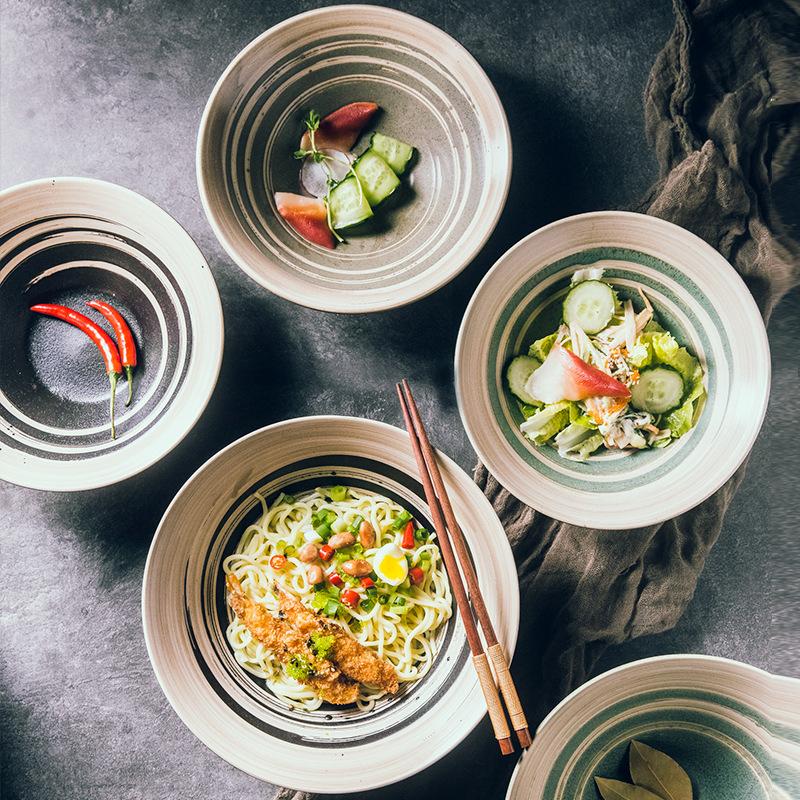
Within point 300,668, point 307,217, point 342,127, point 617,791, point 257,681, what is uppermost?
point 342,127

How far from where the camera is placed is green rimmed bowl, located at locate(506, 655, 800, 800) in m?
2.21

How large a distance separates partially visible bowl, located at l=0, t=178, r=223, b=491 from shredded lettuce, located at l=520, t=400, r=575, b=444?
106cm

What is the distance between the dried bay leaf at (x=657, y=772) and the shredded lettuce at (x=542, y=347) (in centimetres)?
134

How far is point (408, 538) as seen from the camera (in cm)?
243

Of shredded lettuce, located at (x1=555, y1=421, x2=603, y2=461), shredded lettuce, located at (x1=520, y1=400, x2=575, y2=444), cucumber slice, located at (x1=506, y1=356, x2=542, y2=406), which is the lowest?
shredded lettuce, located at (x1=555, y1=421, x2=603, y2=461)

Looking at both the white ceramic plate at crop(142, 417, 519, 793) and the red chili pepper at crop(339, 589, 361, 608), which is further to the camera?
the red chili pepper at crop(339, 589, 361, 608)

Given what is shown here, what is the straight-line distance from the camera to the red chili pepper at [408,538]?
95.7 inches

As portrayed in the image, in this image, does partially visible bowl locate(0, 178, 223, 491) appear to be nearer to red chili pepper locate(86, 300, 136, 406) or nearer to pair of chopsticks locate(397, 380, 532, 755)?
red chili pepper locate(86, 300, 136, 406)

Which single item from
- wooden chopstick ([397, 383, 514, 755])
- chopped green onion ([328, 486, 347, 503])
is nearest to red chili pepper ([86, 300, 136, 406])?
chopped green onion ([328, 486, 347, 503])

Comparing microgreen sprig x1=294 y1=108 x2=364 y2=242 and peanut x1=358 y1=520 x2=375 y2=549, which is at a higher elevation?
microgreen sprig x1=294 y1=108 x2=364 y2=242

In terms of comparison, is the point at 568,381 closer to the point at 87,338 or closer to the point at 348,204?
the point at 348,204

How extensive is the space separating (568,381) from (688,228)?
72 centimetres

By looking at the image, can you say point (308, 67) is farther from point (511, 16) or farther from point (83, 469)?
point (83, 469)

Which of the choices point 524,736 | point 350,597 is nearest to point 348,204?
point 350,597
